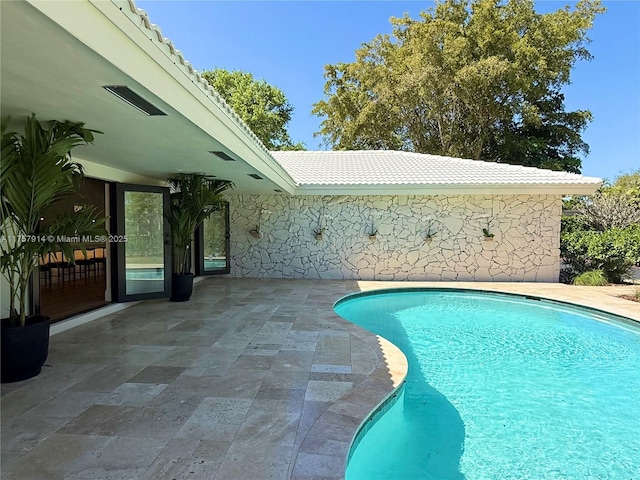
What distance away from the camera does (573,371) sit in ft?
17.5

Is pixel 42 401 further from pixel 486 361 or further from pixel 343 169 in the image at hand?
pixel 343 169

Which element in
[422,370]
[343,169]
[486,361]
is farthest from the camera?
[343,169]

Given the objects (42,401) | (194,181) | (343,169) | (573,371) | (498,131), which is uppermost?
(498,131)

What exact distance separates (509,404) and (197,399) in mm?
3484

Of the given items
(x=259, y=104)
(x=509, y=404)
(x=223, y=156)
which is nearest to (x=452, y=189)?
(x=223, y=156)

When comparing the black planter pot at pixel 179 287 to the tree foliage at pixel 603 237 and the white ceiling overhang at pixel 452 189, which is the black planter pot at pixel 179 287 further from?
the tree foliage at pixel 603 237

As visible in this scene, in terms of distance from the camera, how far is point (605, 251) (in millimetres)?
11336

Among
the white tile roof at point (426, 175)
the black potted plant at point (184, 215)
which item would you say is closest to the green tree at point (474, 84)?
the white tile roof at point (426, 175)

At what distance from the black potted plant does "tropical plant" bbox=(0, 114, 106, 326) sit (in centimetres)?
388

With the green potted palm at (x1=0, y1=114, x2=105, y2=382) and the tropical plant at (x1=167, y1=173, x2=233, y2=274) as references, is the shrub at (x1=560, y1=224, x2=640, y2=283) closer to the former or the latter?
the tropical plant at (x1=167, y1=173, x2=233, y2=274)

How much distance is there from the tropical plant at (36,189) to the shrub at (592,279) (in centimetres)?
1271

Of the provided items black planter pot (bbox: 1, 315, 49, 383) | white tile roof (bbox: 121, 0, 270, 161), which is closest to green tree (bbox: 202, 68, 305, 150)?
white tile roof (bbox: 121, 0, 270, 161)

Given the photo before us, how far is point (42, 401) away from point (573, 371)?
6549 millimetres

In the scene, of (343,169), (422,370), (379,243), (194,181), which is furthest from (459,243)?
(194,181)
